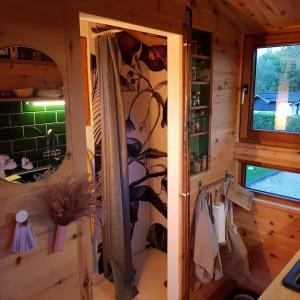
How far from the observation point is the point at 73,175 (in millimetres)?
1408

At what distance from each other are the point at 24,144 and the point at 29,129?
65mm

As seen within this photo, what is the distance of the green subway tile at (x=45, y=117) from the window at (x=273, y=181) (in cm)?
180

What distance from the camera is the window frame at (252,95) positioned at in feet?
7.47

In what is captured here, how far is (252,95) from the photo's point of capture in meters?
2.47

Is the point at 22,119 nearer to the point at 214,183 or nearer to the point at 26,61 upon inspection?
the point at 26,61

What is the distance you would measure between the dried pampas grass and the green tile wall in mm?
125

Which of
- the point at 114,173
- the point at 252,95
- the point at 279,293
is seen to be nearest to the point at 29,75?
the point at 279,293

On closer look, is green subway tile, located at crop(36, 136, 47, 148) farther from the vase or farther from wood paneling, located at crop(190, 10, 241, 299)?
wood paneling, located at crop(190, 10, 241, 299)

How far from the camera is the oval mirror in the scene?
117 cm

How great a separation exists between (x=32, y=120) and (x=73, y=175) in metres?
0.31

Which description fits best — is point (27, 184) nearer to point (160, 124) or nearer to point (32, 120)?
point (32, 120)

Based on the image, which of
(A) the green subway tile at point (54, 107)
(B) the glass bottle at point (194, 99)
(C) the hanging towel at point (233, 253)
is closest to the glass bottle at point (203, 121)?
(B) the glass bottle at point (194, 99)

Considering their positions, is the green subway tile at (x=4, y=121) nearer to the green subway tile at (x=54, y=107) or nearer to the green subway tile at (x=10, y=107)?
the green subway tile at (x=10, y=107)

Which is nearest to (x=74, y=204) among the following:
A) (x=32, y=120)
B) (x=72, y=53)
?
(x=32, y=120)
